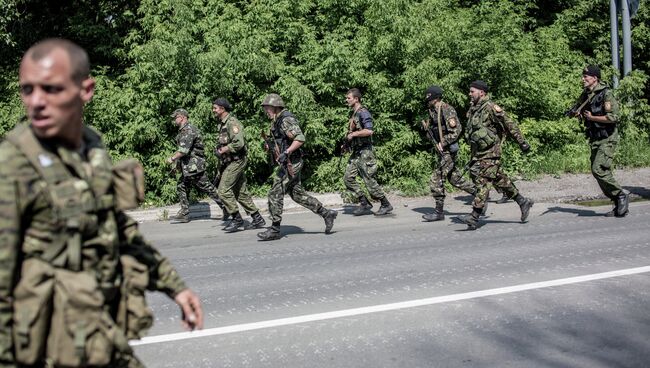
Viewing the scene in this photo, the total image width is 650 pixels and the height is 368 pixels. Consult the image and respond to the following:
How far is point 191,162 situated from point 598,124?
20.2 ft

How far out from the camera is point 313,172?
14500mm

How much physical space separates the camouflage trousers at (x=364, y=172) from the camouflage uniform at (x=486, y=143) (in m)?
1.85

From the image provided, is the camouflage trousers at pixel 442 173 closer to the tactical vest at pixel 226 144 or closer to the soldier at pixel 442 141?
the soldier at pixel 442 141

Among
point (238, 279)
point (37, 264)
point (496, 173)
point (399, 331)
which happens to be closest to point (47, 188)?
point (37, 264)

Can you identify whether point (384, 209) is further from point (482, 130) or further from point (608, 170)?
point (608, 170)

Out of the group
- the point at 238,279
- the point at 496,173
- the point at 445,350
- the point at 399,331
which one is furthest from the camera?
the point at 496,173

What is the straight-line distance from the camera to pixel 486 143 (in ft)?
32.8

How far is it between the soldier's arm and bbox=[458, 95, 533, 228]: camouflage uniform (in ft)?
24.7

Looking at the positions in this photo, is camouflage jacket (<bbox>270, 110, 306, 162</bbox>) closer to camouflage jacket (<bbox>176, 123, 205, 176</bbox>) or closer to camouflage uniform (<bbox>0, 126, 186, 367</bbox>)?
camouflage jacket (<bbox>176, 123, 205, 176</bbox>)

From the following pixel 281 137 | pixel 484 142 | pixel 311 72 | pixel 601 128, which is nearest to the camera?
pixel 281 137

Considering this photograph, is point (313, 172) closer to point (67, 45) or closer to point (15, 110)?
point (15, 110)

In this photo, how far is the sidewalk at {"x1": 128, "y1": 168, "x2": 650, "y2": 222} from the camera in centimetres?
1270

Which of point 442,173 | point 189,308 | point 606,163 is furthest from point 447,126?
point 189,308

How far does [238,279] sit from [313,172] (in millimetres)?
7222
